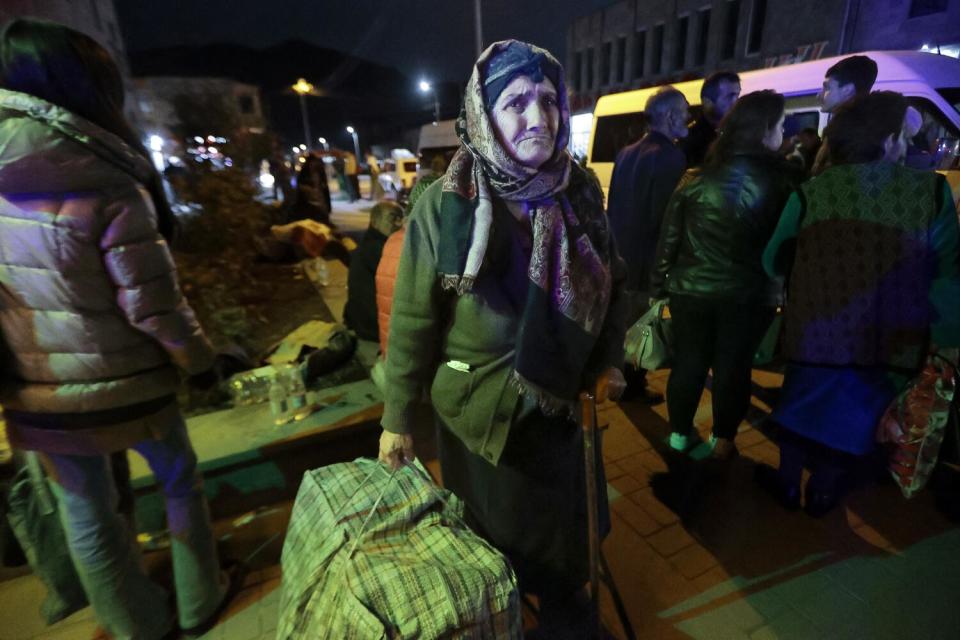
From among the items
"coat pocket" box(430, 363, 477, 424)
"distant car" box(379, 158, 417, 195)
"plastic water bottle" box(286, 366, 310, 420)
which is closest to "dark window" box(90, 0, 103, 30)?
"plastic water bottle" box(286, 366, 310, 420)

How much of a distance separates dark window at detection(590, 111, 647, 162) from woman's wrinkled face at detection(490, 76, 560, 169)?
807 centimetres

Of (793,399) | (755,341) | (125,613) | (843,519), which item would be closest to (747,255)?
(755,341)

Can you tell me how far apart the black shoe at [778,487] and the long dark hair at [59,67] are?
11.3 feet

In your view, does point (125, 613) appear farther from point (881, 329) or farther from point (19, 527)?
point (881, 329)

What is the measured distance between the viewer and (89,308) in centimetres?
167

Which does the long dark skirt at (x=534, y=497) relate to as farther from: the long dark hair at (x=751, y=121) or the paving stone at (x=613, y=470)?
the long dark hair at (x=751, y=121)

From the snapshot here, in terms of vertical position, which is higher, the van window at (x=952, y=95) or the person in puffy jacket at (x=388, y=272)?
the van window at (x=952, y=95)

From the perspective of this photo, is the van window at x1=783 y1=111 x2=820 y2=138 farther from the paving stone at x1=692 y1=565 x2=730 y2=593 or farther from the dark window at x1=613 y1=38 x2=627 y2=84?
the dark window at x1=613 y1=38 x2=627 y2=84

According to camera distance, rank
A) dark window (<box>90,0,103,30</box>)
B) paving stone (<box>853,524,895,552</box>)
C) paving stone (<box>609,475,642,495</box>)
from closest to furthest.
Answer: paving stone (<box>853,524,895,552</box>) < paving stone (<box>609,475,642,495</box>) < dark window (<box>90,0,103,30</box>)

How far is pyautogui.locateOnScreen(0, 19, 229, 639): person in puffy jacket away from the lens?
5.01ft

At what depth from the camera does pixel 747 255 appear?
105 inches

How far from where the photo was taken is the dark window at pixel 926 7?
15.1m

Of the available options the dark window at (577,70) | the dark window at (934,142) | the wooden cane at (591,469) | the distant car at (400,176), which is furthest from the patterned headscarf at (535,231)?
the dark window at (577,70)

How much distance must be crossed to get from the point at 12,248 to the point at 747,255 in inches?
118
